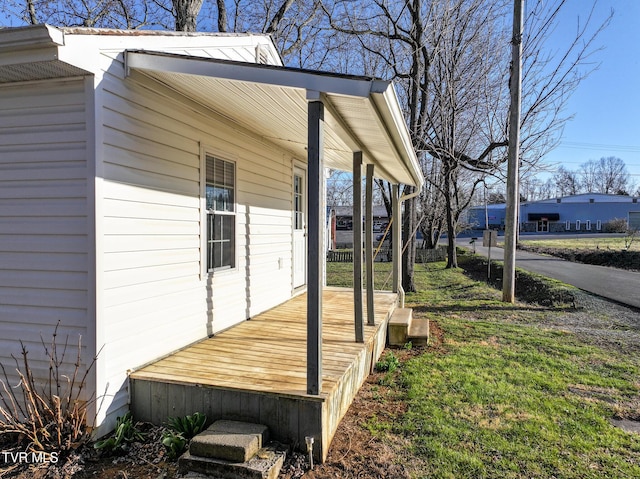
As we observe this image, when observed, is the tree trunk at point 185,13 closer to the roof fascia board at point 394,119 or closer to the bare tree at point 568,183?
the roof fascia board at point 394,119

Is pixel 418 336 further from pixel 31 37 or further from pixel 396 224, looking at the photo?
pixel 31 37

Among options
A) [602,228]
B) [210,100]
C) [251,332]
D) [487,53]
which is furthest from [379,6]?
[602,228]

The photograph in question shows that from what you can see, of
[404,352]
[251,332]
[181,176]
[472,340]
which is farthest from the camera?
[472,340]

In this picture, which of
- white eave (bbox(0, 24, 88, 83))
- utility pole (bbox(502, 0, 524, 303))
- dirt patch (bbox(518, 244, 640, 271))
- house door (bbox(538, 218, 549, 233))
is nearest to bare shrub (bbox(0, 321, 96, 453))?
white eave (bbox(0, 24, 88, 83))

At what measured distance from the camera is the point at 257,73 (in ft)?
9.23

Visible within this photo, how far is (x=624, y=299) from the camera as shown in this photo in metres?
9.11

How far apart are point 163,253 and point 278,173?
9.81ft

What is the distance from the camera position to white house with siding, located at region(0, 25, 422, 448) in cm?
284

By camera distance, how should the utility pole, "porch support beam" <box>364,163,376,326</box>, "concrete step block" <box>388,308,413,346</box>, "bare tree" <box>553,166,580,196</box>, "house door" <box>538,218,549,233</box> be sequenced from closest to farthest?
"porch support beam" <box>364,163,376,326</box>
"concrete step block" <box>388,308,413,346</box>
the utility pole
"house door" <box>538,218,549,233</box>
"bare tree" <box>553,166,580,196</box>

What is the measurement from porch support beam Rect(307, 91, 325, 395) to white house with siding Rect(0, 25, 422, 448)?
1 cm

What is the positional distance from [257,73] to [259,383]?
7.40 ft

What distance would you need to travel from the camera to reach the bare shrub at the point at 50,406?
8.99 ft

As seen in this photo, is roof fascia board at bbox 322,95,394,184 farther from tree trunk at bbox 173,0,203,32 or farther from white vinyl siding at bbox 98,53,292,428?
tree trunk at bbox 173,0,203,32

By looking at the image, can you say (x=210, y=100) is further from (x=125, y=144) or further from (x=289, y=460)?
(x=289, y=460)
